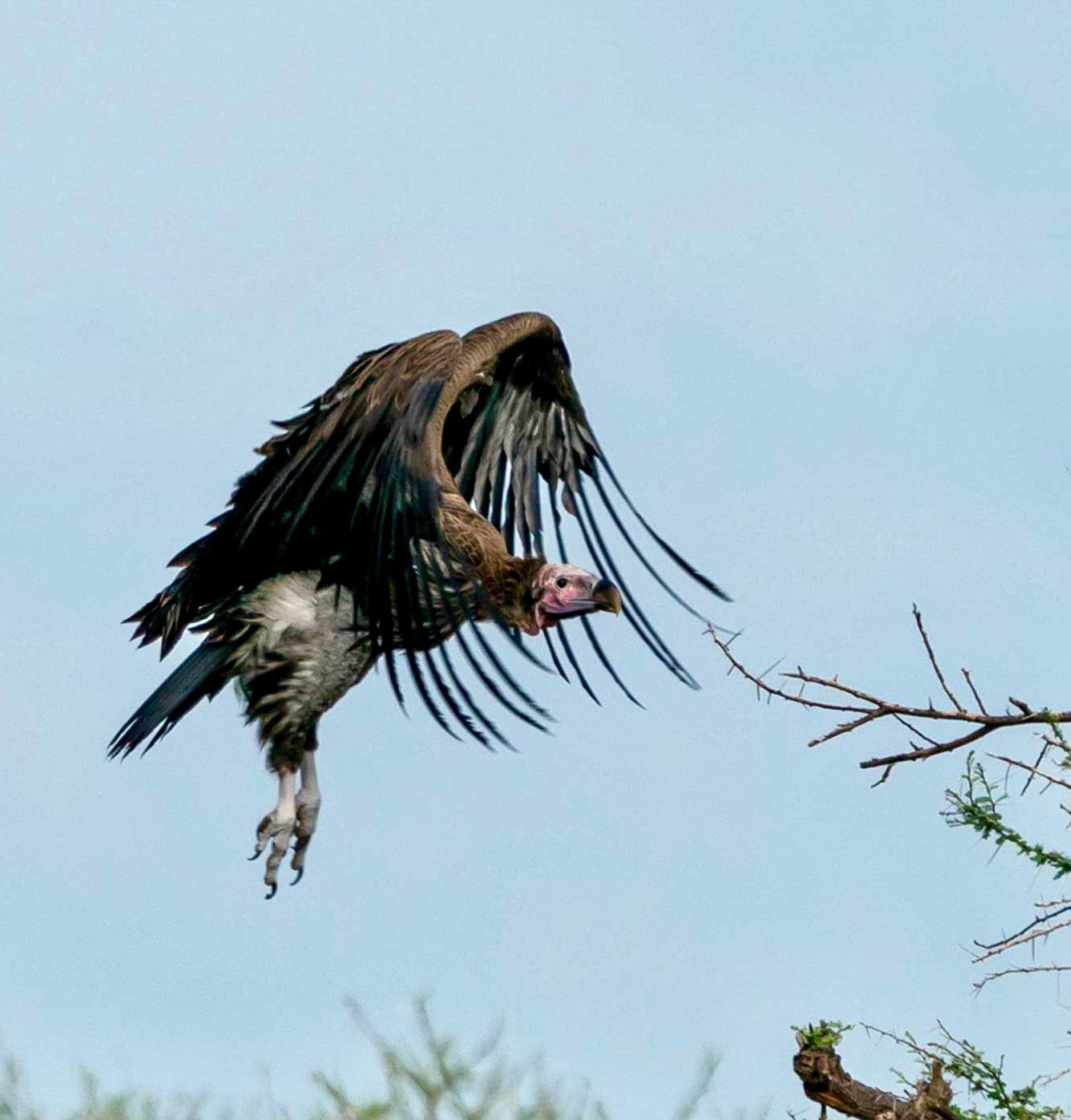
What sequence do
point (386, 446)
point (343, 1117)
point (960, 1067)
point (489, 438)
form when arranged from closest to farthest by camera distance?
point (343, 1117)
point (960, 1067)
point (386, 446)
point (489, 438)

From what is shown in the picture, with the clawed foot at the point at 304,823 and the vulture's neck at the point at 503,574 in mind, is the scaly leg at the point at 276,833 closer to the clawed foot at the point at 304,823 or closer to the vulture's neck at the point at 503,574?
the clawed foot at the point at 304,823

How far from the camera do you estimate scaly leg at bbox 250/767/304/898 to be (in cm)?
786

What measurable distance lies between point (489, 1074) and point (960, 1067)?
1648 millimetres

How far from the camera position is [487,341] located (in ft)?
29.3

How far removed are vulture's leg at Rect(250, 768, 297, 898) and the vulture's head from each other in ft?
3.75

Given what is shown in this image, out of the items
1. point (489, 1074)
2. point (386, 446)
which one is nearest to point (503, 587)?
point (386, 446)

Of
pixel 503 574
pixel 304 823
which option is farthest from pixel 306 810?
pixel 503 574

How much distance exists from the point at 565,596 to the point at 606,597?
0.17m

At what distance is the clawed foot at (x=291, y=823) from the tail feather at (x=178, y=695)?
46cm

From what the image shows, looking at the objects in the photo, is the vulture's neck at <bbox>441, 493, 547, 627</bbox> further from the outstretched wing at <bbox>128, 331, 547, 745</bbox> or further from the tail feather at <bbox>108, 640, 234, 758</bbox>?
the tail feather at <bbox>108, 640, 234, 758</bbox>

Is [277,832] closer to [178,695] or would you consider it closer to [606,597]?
[178,695]

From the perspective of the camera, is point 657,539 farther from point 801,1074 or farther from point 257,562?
point 801,1074

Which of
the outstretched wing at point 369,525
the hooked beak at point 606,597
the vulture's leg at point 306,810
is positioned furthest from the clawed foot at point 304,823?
the hooked beak at point 606,597

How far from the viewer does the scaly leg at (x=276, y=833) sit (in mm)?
7855
